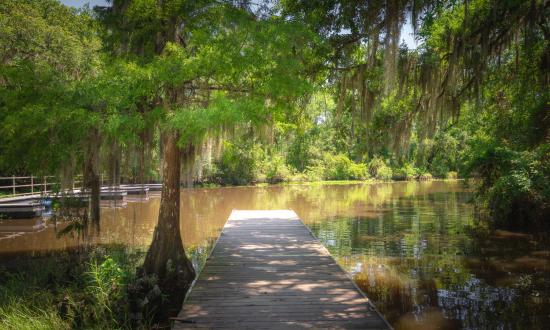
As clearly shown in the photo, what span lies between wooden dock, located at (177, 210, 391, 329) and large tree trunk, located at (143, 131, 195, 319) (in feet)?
1.83

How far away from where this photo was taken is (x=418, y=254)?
34.2ft

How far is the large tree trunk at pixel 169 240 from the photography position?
7.62m

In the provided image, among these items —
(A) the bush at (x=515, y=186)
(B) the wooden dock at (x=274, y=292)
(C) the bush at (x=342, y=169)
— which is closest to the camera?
(B) the wooden dock at (x=274, y=292)

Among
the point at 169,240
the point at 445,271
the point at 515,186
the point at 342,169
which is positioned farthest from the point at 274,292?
the point at 342,169

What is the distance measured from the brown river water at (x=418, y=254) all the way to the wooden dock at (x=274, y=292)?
91cm

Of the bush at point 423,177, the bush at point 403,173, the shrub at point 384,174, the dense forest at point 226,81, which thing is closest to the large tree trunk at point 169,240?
the dense forest at point 226,81

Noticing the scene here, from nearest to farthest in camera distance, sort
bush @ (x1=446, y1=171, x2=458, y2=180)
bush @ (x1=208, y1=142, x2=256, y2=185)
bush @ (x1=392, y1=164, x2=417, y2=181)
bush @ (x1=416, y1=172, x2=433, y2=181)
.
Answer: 1. bush @ (x1=208, y1=142, x2=256, y2=185)
2. bush @ (x1=392, y1=164, x2=417, y2=181)
3. bush @ (x1=416, y1=172, x2=433, y2=181)
4. bush @ (x1=446, y1=171, x2=458, y2=180)

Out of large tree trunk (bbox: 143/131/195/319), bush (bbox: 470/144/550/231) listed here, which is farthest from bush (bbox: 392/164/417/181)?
large tree trunk (bbox: 143/131/195/319)

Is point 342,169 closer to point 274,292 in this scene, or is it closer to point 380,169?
point 380,169

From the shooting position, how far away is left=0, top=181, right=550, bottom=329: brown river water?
6.52 meters

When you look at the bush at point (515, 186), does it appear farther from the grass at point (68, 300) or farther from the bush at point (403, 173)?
the bush at point (403, 173)

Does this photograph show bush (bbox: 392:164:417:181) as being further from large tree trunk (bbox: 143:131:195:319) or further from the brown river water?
large tree trunk (bbox: 143:131:195:319)

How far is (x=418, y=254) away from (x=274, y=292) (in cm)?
561

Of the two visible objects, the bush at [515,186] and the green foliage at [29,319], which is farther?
the bush at [515,186]
